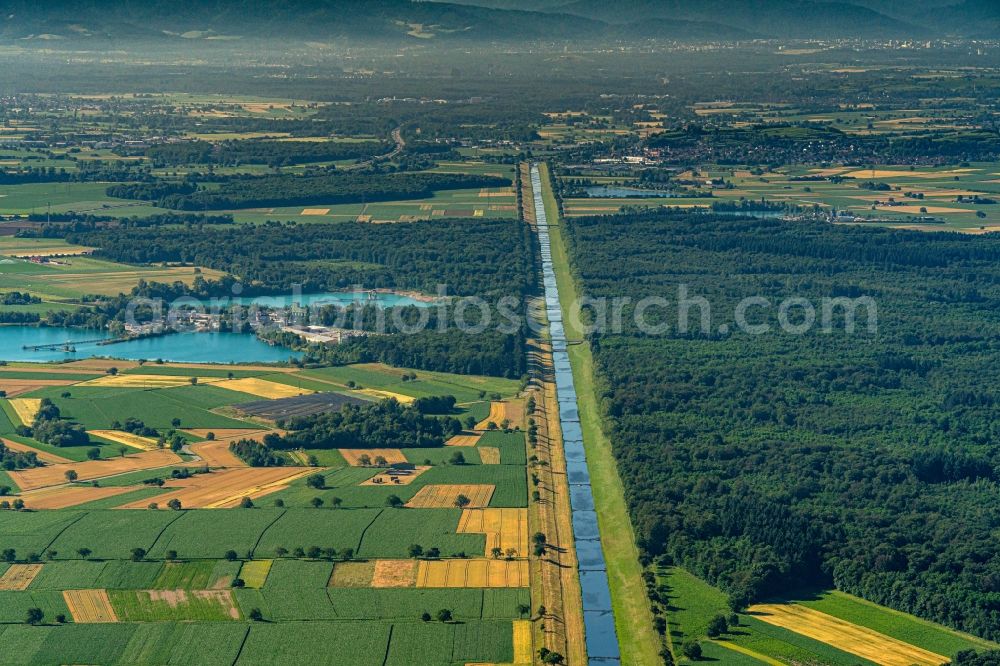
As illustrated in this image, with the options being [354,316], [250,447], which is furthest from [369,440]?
[354,316]

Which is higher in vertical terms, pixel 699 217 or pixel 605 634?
pixel 699 217

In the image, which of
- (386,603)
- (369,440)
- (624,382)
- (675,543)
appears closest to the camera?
(386,603)

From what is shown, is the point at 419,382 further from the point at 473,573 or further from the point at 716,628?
the point at 716,628

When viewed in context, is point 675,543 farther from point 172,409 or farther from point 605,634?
point 172,409

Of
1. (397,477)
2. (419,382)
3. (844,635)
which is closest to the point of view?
(844,635)

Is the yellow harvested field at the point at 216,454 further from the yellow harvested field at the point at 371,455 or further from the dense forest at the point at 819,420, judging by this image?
the dense forest at the point at 819,420

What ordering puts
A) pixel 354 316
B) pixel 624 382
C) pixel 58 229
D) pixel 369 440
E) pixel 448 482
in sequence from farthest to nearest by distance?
pixel 58 229, pixel 354 316, pixel 624 382, pixel 369 440, pixel 448 482

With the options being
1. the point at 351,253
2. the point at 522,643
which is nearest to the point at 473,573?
the point at 522,643
